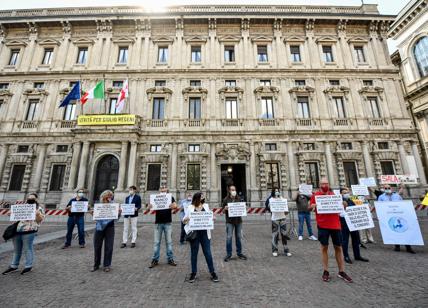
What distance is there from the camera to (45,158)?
1778 cm

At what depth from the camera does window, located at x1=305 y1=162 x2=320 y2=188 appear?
56.9 feet

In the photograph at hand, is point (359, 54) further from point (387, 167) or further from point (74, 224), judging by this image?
point (74, 224)

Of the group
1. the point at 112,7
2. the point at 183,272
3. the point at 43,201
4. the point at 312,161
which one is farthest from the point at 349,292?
the point at 112,7

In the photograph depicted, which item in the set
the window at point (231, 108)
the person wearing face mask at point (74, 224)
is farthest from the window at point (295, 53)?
the person wearing face mask at point (74, 224)

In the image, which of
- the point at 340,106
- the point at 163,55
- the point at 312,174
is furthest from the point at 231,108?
the point at 340,106

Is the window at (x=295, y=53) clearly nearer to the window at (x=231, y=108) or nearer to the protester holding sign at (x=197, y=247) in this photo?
the window at (x=231, y=108)

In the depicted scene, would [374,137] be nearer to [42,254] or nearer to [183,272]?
[183,272]

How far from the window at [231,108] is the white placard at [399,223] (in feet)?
44.8

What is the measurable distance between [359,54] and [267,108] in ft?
39.1

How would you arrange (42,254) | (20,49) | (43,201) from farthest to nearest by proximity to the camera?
(20,49), (43,201), (42,254)

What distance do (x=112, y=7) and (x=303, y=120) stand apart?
75.7 feet

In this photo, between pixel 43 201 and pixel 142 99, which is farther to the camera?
pixel 142 99

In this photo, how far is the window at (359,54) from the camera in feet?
67.8

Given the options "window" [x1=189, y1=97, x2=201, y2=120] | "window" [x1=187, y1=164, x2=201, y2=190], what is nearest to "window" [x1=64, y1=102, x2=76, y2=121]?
"window" [x1=189, y1=97, x2=201, y2=120]
